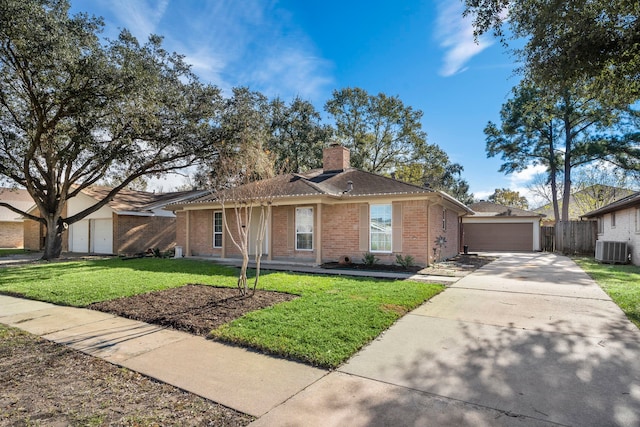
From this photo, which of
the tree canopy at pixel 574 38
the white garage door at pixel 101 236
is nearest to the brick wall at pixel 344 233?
the tree canopy at pixel 574 38

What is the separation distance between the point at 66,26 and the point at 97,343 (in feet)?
39.3

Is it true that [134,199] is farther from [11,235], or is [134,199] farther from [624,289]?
[624,289]

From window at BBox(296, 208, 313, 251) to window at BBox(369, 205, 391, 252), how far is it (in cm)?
248

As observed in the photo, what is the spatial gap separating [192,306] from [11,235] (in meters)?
32.2

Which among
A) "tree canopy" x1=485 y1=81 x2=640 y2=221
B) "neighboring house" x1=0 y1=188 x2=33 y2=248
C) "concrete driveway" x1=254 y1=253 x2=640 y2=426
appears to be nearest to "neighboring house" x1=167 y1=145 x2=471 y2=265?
"concrete driveway" x1=254 y1=253 x2=640 y2=426

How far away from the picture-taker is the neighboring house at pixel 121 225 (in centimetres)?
1950

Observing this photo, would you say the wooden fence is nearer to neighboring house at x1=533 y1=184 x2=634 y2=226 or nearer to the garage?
neighboring house at x1=533 y1=184 x2=634 y2=226

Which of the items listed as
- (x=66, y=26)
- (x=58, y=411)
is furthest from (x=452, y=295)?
(x=66, y=26)

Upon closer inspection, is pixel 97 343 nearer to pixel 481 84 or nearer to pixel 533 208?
pixel 481 84

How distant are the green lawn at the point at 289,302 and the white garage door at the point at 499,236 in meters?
17.6

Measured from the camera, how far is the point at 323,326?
5293mm

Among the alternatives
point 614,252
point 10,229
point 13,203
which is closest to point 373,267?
point 614,252

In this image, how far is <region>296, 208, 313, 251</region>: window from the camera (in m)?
14.1

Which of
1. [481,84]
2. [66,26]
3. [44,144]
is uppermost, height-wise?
[66,26]
